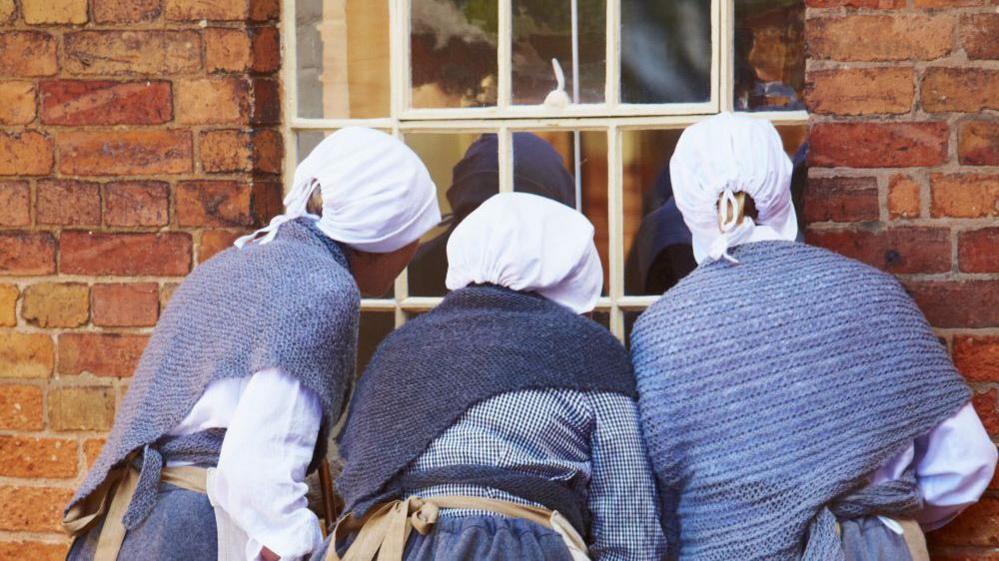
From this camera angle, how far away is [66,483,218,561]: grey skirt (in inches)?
104

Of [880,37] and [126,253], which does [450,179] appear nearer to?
[126,253]

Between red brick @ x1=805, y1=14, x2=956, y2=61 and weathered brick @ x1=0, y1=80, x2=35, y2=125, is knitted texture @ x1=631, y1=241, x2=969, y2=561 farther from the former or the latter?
weathered brick @ x1=0, y1=80, x2=35, y2=125

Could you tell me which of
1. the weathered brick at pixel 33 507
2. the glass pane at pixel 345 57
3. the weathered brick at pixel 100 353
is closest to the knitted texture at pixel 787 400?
the glass pane at pixel 345 57

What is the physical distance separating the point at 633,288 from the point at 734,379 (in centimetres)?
80

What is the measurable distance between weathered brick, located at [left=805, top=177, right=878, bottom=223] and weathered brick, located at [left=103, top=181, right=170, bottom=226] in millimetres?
1575

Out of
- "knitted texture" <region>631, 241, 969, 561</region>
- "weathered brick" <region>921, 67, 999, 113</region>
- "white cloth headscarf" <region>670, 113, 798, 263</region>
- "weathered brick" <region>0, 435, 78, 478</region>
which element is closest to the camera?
"knitted texture" <region>631, 241, 969, 561</region>

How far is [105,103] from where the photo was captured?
3.37 meters

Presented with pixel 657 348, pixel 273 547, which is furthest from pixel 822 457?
pixel 273 547

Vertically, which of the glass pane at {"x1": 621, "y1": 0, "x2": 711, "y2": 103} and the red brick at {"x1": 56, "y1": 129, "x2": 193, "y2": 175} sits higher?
the glass pane at {"x1": 621, "y1": 0, "x2": 711, "y2": 103}

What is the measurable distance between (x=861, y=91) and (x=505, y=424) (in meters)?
1.22

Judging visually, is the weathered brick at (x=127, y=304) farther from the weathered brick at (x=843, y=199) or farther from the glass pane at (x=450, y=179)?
the weathered brick at (x=843, y=199)

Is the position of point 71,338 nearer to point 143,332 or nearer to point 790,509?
point 143,332

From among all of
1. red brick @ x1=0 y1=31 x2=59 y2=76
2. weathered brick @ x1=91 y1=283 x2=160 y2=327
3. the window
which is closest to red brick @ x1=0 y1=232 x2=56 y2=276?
weathered brick @ x1=91 y1=283 x2=160 y2=327

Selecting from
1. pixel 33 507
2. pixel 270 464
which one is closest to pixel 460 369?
pixel 270 464
